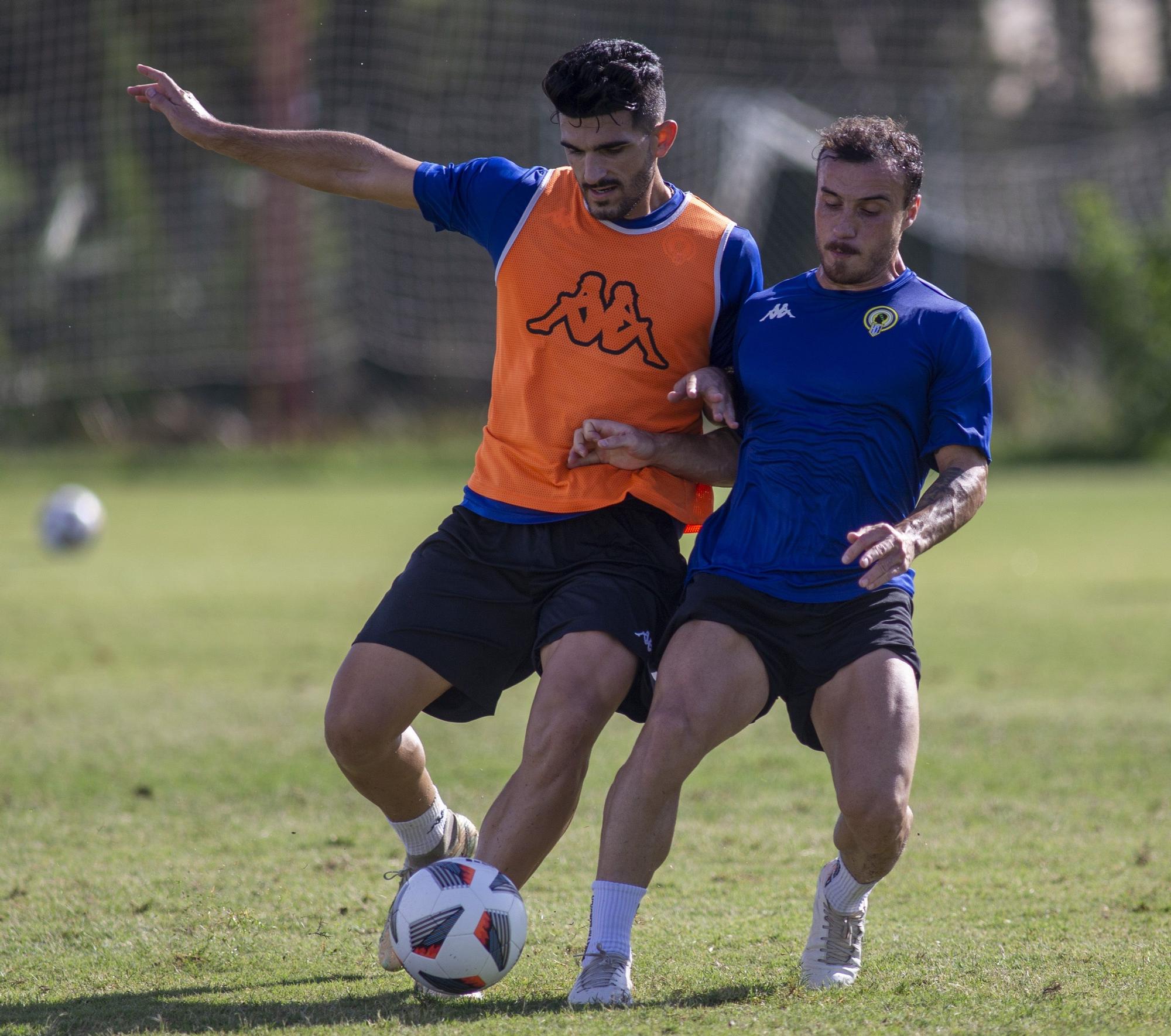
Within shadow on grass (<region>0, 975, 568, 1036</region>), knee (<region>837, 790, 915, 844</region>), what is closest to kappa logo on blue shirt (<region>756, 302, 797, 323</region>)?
knee (<region>837, 790, 915, 844</region>)

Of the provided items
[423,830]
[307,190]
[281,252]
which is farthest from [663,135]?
[307,190]

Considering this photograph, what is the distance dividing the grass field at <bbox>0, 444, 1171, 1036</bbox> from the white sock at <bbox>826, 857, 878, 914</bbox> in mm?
202

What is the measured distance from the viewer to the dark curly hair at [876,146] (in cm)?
414

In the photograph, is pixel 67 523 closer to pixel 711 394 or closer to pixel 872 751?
pixel 711 394

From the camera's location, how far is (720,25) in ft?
90.5

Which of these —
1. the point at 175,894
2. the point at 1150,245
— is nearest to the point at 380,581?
the point at 175,894

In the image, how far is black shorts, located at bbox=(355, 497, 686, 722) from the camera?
169 inches

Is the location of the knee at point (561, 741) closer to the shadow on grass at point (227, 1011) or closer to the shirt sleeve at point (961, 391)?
the shadow on grass at point (227, 1011)

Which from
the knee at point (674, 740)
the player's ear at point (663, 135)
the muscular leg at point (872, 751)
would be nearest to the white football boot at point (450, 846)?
the knee at point (674, 740)

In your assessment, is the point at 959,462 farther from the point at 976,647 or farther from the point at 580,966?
the point at 976,647

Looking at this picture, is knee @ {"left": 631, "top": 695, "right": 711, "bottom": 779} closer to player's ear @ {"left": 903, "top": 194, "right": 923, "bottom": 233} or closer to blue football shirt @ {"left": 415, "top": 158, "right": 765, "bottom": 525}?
blue football shirt @ {"left": 415, "top": 158, "right": 765, "bottom": 525}

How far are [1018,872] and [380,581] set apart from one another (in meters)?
8.12

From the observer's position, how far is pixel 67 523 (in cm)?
1429

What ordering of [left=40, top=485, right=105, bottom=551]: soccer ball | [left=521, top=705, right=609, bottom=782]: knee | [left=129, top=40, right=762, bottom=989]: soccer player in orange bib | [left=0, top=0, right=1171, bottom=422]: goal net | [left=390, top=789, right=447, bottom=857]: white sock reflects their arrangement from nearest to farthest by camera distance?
[left=521, top=705, right=609, bottom=782]: knee → [left=129, top=40, right=762, bottom=989]: soccer player in orange bib → [left=390, top=789, right=447, bottom=857]: white sock → [left=40, top=485, right=105, bottom=551]: soccer ball → [left=0, top=0, right=1171, bottom=422]: goal net
